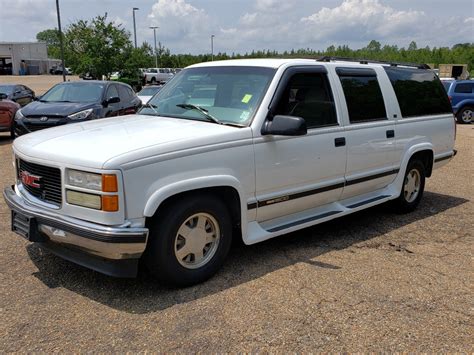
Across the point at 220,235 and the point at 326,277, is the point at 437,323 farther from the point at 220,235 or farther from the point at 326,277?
the point at 220,235

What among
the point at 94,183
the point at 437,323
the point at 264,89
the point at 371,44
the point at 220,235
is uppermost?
the point at 371,44

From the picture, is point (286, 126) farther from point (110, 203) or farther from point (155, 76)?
point (155, 76)

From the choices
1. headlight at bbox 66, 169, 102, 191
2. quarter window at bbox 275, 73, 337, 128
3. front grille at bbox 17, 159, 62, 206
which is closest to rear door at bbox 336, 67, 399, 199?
quarter window at bbox 275, 73, 337, 128

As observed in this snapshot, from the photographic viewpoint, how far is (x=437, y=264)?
181 inches

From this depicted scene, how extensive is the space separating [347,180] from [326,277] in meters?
1.27

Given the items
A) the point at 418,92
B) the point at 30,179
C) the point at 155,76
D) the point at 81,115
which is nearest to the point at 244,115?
the point at 30,179

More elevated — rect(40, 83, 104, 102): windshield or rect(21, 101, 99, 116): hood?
rect(40, 83, 104, 102): windshield

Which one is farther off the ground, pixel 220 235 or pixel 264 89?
pixel 264 89

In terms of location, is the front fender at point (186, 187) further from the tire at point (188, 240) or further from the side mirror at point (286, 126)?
the side mirror at point (286, 126)

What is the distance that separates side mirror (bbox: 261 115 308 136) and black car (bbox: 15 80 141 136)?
704cm

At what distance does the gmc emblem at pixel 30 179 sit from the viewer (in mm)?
3842

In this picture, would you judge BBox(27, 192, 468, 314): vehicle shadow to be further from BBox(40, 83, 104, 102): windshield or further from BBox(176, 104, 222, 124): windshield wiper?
BBox(40, 83, 104, 102): windshield

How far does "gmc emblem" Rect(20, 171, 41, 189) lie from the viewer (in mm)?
3842

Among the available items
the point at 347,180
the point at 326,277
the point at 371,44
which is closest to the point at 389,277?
the point at 326,277
